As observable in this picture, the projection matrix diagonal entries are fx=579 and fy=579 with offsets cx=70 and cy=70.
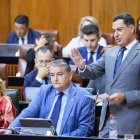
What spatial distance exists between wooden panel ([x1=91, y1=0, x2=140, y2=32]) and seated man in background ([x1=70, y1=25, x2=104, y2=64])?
2.53m

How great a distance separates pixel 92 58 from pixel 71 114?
243cm

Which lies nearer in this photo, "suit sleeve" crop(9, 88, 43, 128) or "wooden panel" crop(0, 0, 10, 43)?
"suit sleeve" crop(9, 88, 43, 128)

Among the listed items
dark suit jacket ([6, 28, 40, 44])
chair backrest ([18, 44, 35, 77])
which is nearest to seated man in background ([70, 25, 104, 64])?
chair backrest ([18, 44, 35, 77])

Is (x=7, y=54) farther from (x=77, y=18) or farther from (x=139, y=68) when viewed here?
(x=139, y=68)

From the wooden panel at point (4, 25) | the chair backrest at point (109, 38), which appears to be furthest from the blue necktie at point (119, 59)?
the wooden panel at point (4, 25)

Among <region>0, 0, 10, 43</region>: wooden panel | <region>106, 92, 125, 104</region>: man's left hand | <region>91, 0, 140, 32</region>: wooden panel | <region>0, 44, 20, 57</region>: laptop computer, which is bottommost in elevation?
<region>106, 92, 125, 104</region>: man's left hand

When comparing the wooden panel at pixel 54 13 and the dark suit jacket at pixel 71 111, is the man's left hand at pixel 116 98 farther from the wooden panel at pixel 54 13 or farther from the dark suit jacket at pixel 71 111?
the wooden panel at pixel 54 13

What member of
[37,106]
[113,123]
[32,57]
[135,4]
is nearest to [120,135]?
[113,123]

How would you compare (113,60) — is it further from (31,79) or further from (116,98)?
(31,79)

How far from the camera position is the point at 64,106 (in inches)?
184

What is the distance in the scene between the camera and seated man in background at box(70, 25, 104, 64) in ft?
21.9

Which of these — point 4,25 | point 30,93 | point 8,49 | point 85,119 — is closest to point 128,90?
point 85,119

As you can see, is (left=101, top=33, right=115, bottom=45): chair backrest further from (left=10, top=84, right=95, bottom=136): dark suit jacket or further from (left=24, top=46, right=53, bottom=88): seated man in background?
(left=10, top=84, right=95, bottom=136): dark suit jacket

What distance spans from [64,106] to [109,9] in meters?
4.98
